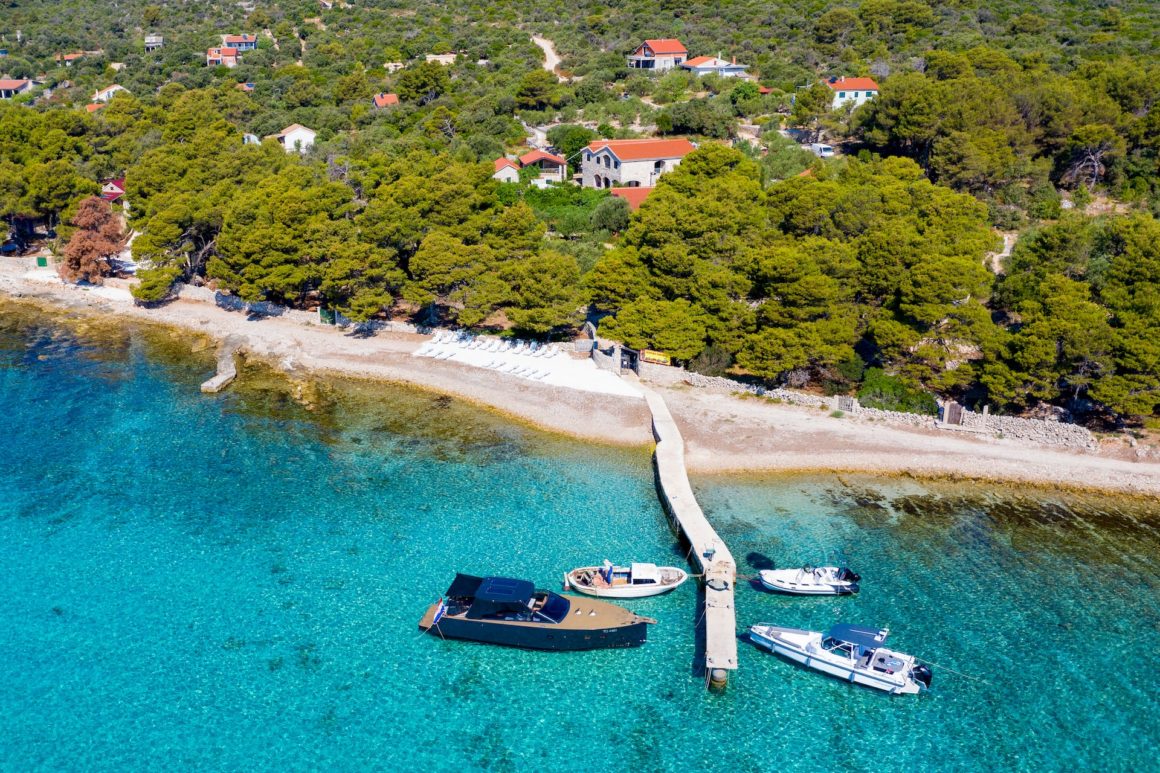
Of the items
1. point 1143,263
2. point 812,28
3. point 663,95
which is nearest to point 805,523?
point 1143,263

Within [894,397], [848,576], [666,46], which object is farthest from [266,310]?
[666,46]

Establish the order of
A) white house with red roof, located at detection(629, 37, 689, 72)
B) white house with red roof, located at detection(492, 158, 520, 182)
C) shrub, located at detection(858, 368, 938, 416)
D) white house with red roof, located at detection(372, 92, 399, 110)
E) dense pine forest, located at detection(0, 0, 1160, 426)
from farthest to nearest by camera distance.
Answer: white house with red roof, located at detection(629, 37, 689, 72), white house with red roof, located at detection(372, 92, 399, 110), white house with red roof, located at detection(492, 158, 520, 182), dense pine forest, located at detection(0, 0, 1160, 426), shrub, located at detection(858, 368, 938, 416)

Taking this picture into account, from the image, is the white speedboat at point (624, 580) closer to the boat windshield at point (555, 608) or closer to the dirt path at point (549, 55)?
the boat windshield at point (555, 608)

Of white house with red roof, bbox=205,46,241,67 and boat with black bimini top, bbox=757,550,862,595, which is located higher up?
white house with red roof, bbox=205,46,241,67

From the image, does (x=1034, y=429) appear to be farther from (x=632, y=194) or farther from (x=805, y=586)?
(x=632, y=194)

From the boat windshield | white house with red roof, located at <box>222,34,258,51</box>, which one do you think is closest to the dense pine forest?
white house with red roof, located at <box>222,34,258,51</box>

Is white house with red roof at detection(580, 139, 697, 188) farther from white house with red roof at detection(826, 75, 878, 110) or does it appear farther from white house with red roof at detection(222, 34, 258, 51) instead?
white house with red roof at detection(222, 34, 258, 51)

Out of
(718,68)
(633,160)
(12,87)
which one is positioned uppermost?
(718,68)
